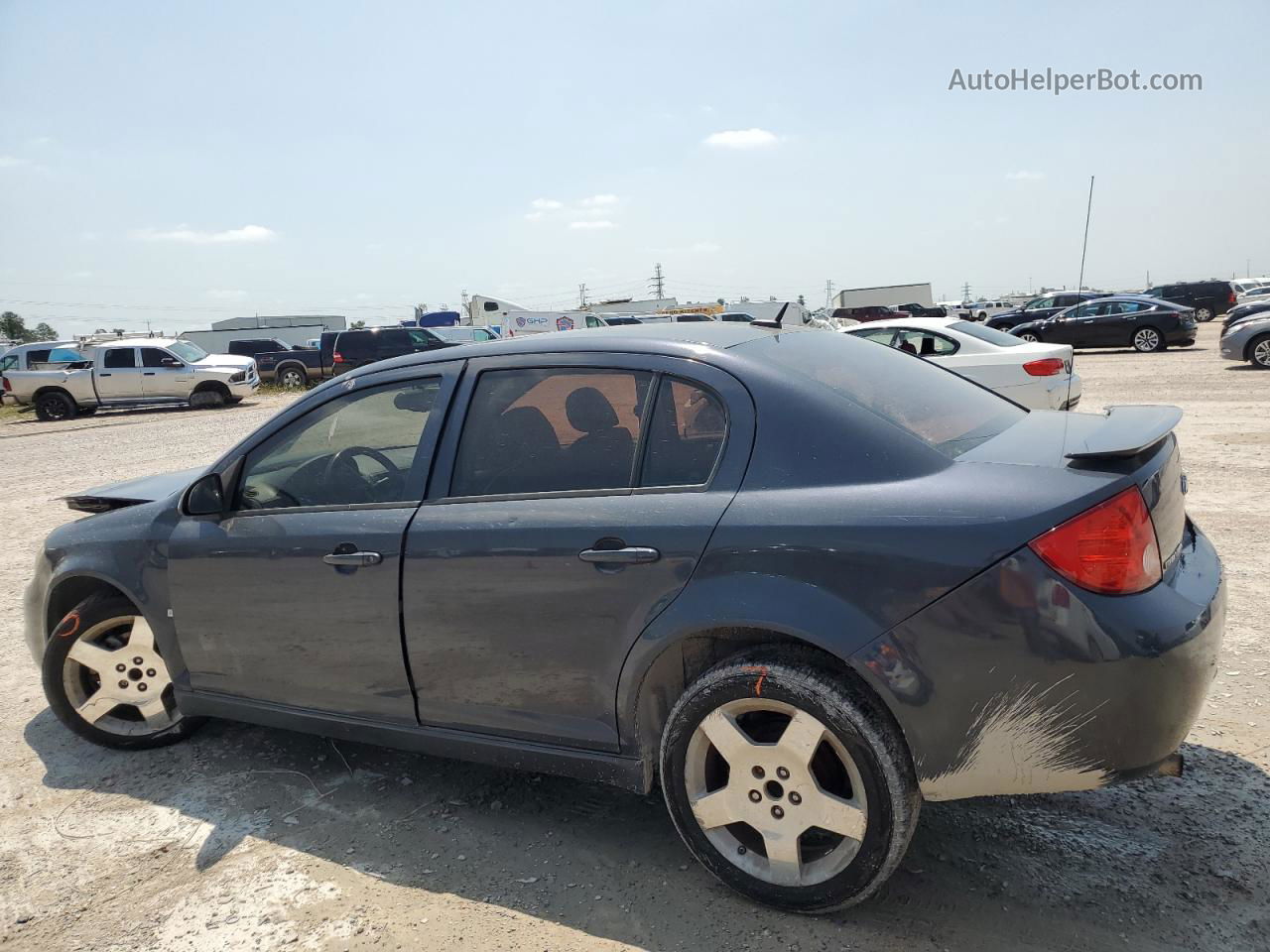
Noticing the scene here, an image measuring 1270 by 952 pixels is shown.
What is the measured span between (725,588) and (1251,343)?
60.8 feet

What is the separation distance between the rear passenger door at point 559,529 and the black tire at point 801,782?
28 centimetres

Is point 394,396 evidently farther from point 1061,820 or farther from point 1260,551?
point 1260,551

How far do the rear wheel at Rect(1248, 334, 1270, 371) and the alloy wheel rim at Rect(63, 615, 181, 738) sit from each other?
19.0 m

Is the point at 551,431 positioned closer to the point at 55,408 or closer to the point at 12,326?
the point at 55,408

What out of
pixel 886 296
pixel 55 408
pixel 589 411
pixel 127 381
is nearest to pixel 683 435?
pixel 589 411

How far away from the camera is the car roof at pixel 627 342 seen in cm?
Result: 291

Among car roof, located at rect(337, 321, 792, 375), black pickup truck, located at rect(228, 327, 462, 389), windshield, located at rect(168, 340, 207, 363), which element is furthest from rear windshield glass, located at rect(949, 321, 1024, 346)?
windshield, located at rect(168, 340, 207, 363)

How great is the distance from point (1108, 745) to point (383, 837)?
7.56ft

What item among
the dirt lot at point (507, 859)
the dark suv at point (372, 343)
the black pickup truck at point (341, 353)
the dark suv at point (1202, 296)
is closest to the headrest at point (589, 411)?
the dirt lot at point (507, 859)

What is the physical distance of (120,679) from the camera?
12.5 ft

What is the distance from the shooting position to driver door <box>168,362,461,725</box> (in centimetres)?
309

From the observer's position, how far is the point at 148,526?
11.8 feet

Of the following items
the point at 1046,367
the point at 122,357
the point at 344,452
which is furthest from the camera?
the point at 122,357

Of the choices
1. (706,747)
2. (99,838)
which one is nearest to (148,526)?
(99,838)
